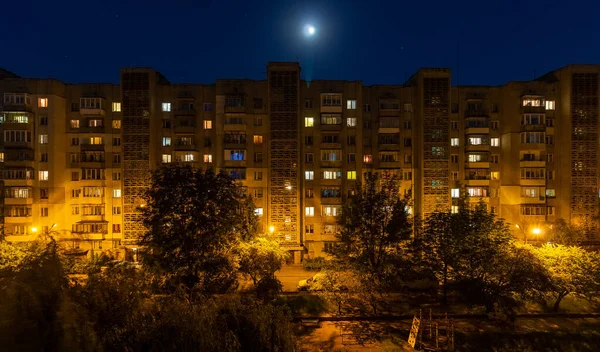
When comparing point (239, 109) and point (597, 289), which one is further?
point (239, 109)

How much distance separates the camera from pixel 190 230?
22016mm

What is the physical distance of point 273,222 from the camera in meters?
44.2

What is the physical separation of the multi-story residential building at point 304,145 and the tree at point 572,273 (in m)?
18.6

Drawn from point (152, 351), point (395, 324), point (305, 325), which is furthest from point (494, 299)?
point (152, 351)

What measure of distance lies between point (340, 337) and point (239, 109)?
30928 millimetres

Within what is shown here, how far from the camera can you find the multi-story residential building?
43469mm

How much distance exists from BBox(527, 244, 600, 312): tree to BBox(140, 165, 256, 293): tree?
2395 cm

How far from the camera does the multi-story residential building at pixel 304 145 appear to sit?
1711 inches

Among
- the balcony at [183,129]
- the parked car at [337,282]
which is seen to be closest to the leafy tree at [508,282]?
the parked car at [337,282]

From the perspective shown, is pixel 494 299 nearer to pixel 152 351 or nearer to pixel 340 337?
pixel 340 337

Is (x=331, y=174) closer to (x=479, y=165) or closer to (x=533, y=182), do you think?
(x=479, y=165)

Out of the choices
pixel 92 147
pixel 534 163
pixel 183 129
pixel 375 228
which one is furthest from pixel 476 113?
pixel 92 147

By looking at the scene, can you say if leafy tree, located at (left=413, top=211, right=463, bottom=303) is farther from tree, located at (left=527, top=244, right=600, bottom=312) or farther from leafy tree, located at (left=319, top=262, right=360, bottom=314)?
leafy tree, located at (left=319, top=262, right=360, bottom=314)

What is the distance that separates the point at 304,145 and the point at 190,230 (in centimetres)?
2588
